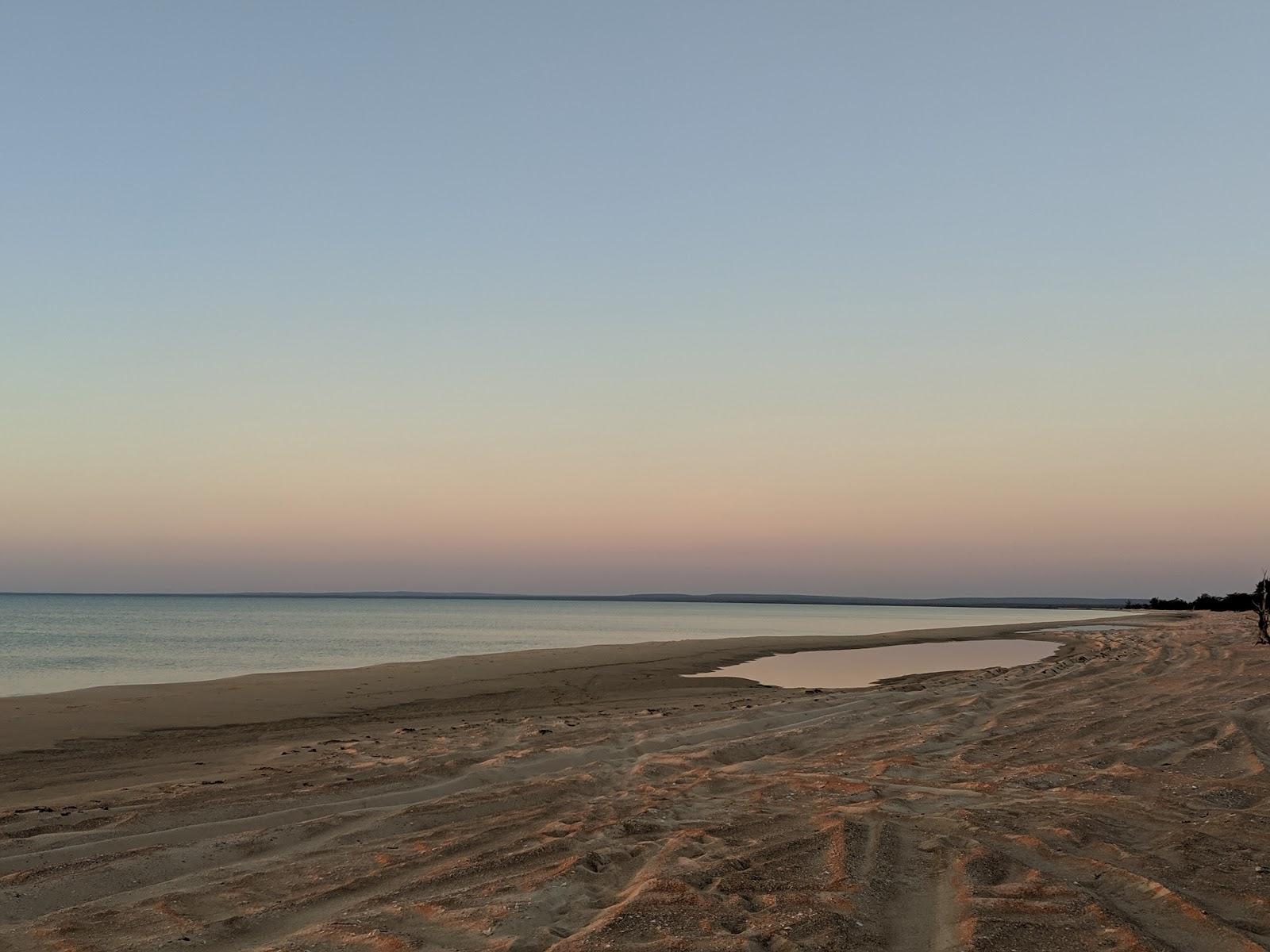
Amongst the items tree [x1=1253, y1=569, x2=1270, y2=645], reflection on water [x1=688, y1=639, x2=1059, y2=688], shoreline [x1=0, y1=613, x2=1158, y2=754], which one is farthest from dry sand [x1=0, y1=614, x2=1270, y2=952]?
tree [x1=1253, y1=569, x2=1270, y2=645]

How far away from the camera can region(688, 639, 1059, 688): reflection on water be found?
76.2 feet

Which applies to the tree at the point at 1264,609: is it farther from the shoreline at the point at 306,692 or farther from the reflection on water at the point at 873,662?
the shoreline at the point at 306,692

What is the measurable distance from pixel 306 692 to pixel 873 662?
59.7ft

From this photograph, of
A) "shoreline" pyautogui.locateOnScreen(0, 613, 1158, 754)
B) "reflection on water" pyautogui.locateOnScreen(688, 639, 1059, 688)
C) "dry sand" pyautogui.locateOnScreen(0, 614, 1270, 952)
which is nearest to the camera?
"dry sand" pyautogui.locateOnScreen(0, 614, 1270, 952)

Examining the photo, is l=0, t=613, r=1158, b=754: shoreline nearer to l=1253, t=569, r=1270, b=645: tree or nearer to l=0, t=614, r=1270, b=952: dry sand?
l=0, t=614, r=1270, b=952: dry sand

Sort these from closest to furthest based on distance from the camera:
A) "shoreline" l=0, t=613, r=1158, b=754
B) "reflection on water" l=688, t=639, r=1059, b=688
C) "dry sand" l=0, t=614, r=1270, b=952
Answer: "dry sand" l=0, t=614, r=1270, b=952
"shoreline" l=0, t=613, r=1158, b=754
"reflection on water" l=688, t=639, r=1059, b=688

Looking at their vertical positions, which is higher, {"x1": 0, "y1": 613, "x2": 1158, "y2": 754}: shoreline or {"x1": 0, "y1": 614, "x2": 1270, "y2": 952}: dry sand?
{"x1": 0, "y1": 614, "x2": 1270, "y2": 952}: dry sand

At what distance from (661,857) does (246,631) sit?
199 feet

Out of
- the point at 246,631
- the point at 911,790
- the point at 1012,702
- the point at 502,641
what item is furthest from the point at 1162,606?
the point at 911,790

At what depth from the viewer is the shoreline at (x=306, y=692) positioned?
48.2ft

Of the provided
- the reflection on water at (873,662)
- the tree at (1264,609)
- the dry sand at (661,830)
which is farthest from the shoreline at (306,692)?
the tree at (1264,609)

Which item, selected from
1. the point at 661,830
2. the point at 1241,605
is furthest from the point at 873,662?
the point at 1241,605

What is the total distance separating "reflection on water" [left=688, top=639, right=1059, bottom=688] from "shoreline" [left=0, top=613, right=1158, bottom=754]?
1.28 meters

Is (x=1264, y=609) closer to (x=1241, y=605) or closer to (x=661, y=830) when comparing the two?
(x=661, y=830)
